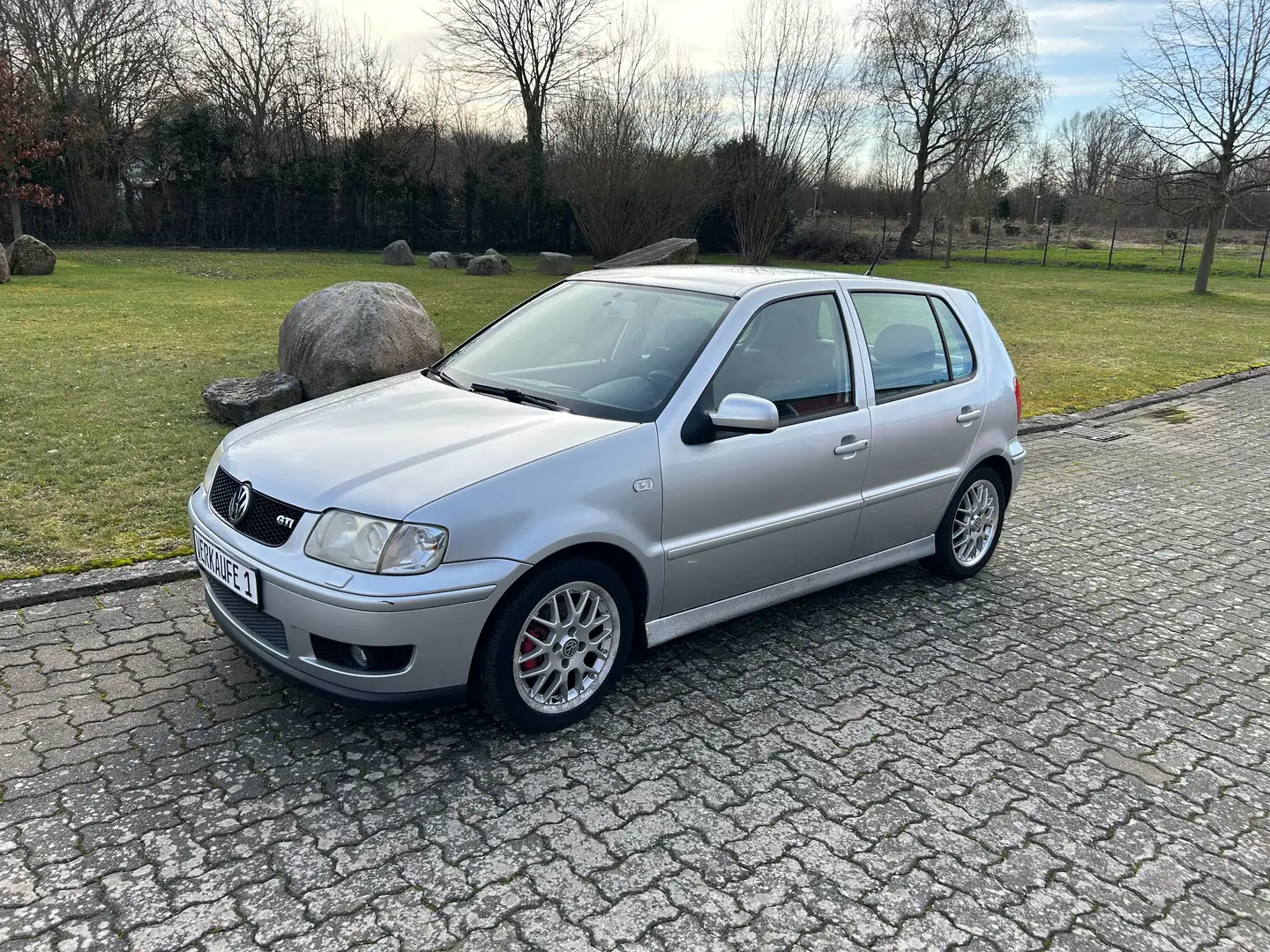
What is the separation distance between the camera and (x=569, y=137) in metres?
26.9

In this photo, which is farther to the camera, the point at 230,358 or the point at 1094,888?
the point at 230,358

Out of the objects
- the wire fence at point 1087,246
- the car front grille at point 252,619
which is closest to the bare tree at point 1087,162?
the wire fence at point 1087,246

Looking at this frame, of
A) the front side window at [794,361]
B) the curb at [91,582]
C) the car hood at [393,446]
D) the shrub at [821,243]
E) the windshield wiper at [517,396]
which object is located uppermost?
the shrub at [821,243]

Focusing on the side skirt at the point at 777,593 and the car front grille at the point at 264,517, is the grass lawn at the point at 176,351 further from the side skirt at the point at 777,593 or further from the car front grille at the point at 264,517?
the side skirt at the point at 777,593

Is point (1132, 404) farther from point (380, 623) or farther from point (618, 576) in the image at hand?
point (380, 623)

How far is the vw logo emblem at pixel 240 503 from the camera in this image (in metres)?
3.38

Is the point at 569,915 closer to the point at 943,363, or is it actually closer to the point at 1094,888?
the point at 1094,888

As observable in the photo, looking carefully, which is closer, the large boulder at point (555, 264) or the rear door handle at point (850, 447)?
the rear door handle at point (850, 447)

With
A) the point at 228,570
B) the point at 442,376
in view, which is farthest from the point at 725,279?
the point at 228,570

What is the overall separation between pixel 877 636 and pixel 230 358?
8914 mm

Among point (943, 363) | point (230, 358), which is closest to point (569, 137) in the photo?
point (230, 358)

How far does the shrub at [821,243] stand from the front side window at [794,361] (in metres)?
29.8

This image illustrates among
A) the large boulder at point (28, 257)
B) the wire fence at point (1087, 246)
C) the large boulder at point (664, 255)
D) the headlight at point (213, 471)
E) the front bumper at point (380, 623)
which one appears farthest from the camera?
the wire fence at point (1087, 246)

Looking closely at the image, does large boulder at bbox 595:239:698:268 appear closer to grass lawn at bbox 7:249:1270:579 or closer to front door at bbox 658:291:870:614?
grass lawn at bbox 7:249:1270:579
